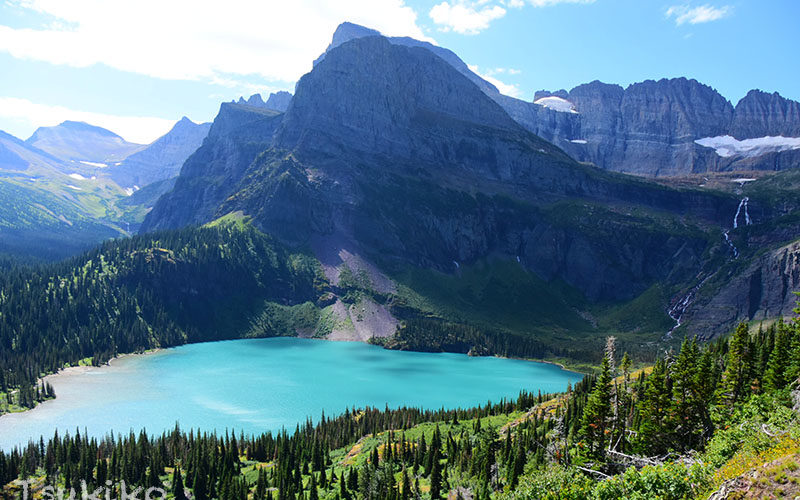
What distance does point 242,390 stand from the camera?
150000 mm

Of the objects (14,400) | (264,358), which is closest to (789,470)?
(14,400)

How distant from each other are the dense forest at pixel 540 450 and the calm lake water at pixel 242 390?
21152 mm

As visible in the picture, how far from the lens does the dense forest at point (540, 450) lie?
33219 millimetres

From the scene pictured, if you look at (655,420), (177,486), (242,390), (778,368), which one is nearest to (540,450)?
(655,420)

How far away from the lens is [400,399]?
14700cm

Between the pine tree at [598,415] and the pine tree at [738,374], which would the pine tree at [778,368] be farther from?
the pine tree at [598,415]

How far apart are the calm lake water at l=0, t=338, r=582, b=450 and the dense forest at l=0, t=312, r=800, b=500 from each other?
2115 cm

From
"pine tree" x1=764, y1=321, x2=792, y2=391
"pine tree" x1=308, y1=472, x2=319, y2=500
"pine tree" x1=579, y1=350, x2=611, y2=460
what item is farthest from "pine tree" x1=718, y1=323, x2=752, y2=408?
"pine tree" x1=308, y1=472, x2=319, y2=500

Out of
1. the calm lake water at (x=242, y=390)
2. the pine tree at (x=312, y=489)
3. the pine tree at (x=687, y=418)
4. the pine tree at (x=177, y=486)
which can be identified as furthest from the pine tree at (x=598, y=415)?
the calm lake water at (x=242, y=390)

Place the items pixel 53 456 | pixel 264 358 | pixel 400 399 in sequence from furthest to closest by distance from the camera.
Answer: pixel 264 358, pixel 400 399, pixel 53 456

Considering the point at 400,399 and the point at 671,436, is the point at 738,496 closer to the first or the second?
the point at 671,436

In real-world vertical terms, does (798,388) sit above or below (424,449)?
above

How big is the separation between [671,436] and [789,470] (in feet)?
114

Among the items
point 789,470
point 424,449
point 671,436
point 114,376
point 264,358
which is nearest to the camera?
point 789,470
